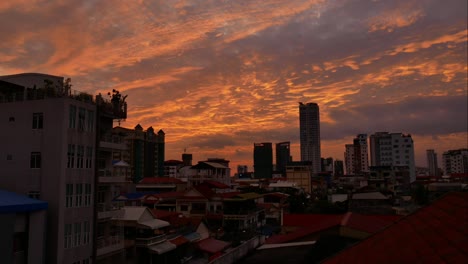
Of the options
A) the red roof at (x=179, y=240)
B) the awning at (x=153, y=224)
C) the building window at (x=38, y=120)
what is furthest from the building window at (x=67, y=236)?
the red roof at (x=179, y=240)

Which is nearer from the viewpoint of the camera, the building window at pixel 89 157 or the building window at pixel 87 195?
the building window at pixel 87 195

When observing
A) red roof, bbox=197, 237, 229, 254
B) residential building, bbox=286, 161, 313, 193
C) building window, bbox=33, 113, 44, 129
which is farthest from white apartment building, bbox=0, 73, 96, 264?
residential building, bbox=286, 161, 313, 193

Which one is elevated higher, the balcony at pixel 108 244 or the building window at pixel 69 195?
the building window at pixel 69 195

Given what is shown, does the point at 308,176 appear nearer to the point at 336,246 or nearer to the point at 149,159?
the point at 149,159

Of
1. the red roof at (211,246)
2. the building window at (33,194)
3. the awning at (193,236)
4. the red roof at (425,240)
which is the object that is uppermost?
the building window at (33,194)

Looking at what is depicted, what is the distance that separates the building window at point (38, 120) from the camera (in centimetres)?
2833

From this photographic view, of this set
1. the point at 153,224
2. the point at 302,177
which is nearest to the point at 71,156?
the point at 153,224

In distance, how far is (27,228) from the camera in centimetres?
2497

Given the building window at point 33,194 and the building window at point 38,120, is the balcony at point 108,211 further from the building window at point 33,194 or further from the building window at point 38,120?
the building window at point 38,120

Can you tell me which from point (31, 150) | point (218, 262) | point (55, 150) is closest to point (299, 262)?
point (218, 262)

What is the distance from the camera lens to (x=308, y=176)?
159m

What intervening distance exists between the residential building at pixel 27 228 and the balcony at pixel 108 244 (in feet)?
19.1

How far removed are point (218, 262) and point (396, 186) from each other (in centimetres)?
11166

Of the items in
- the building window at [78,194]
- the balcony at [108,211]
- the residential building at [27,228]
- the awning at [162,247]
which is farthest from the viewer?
the awning at [162,247]
